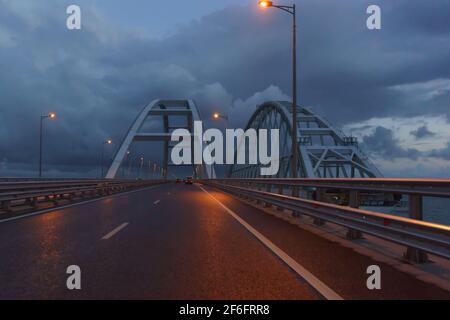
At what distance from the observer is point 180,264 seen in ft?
21.4

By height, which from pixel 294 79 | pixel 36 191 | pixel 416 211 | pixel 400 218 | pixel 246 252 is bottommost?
pixel 246 252

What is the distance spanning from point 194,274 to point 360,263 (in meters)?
2.49

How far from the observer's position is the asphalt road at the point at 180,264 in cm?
505

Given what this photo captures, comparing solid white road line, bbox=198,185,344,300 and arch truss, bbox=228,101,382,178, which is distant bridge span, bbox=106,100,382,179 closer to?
arch truss, bbox=228,101,382,178

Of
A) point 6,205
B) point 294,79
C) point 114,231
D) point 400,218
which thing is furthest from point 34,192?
point 400,218

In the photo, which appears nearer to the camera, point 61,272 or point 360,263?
point 61,272

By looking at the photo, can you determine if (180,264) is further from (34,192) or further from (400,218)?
(34,192)

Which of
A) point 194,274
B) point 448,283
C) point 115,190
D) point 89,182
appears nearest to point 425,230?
point 448,283

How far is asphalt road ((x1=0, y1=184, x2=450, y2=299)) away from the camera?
16.6 feet

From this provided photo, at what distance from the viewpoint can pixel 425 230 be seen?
5609 millimetres

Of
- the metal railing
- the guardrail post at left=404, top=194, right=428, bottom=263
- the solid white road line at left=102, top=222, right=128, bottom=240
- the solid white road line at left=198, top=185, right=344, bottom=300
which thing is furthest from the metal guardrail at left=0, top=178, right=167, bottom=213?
the guardrail post at left=404, top=194, right=428, bottom=263

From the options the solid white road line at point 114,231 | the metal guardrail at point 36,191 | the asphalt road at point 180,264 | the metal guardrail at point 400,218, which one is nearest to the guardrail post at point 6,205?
the metal guardrail at point 36,191

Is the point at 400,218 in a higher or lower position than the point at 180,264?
higher
